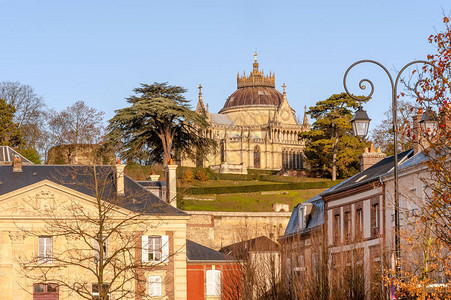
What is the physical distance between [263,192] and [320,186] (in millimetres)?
5237

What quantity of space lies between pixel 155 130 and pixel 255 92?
59.9m

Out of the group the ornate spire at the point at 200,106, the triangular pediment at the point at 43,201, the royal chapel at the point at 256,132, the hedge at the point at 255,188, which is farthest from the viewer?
the ornate spire at the point at 200,106

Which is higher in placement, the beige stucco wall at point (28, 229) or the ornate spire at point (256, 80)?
the ornate spire at point (256, 80)

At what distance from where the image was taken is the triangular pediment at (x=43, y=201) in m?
40.8

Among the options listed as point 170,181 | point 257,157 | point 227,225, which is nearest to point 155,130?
point 227,225

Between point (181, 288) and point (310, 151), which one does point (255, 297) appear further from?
point (310, 151)

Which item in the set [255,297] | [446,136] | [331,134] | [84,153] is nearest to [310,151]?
[331,134]

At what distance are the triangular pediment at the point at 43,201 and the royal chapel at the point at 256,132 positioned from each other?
6008 cm

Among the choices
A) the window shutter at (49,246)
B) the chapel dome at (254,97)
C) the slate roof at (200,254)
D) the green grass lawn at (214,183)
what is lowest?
the slate roof at (200,254)

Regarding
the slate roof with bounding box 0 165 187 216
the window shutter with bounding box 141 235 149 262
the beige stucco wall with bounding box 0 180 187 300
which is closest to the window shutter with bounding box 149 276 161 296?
the beige stucco wall with bounding box 0 180 187 300

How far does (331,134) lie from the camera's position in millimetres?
88688

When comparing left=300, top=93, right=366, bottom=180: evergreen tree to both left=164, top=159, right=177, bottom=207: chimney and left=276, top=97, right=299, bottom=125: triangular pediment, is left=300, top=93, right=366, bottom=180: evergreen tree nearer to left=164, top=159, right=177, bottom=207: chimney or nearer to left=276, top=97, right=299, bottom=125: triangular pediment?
left=276, top=97, right=299, bottom=125: triangular pediment

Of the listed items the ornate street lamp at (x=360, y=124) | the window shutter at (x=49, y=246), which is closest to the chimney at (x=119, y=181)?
the window shutter at (x=49, y=246)

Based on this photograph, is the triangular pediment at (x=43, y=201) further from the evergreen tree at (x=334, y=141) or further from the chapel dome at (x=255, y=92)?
the chapel dome at (x=255, y=92)
